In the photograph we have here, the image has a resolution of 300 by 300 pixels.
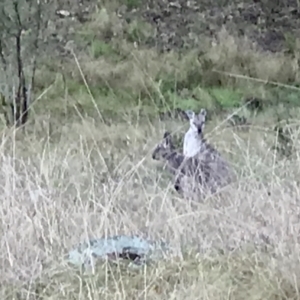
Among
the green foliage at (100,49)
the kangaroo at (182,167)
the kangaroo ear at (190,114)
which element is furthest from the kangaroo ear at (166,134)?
the green foliage at (100,49)

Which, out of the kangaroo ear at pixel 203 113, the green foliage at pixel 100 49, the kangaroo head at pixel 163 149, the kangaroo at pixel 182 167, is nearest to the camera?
the kangaroo at pixel 182 167

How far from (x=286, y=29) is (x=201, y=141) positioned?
0.77 metres

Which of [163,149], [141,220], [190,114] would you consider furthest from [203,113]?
[141,220]

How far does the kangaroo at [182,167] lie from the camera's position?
6.28 ft

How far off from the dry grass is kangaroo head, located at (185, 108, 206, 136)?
0.27 ft

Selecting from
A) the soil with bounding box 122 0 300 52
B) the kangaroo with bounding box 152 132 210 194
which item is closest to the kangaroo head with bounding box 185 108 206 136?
the kangaroo with bounding box 152 132 210 194

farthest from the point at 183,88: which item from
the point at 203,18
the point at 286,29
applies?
the point at 286,29

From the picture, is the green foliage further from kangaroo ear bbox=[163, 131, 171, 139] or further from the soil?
kangaroo ear bbox=[163, 131, 171, 139]

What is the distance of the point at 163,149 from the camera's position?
2.14m

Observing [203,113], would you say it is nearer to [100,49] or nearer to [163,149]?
[163,149]

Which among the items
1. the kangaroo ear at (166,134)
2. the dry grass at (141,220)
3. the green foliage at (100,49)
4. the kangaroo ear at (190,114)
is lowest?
the kangaroo ear at (166,134)

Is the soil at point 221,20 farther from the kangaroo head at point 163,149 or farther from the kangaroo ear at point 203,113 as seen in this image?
A: the kangaroo head at point 163,149

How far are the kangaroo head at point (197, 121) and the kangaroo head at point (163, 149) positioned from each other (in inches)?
4.2

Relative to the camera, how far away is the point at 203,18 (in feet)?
8.71
